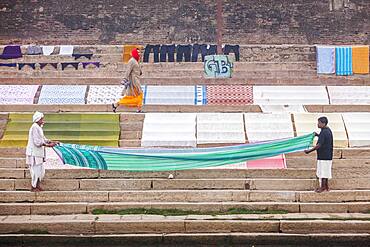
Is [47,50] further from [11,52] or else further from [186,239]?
[186,239]

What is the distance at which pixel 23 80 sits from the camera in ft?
49.5

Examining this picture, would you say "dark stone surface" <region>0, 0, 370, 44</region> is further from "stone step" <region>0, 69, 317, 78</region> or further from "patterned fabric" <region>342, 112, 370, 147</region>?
"patterned fabric" <region>342, 112, 370, 147</region>

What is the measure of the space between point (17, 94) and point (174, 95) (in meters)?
3.33

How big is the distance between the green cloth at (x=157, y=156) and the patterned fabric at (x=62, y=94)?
4.06 metres

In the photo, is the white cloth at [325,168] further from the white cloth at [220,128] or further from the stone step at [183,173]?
the white cloth at [220,128]

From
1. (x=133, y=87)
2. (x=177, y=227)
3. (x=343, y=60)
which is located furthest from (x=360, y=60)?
(x=177, y=227)

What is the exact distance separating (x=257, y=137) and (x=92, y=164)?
2917 millimetres

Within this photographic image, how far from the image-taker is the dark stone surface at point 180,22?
→ 18.1m

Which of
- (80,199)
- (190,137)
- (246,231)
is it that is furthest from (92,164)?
(246,231)

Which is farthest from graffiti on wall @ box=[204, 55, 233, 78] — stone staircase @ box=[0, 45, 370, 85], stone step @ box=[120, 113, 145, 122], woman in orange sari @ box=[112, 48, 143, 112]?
stone step @ box=[120, 113, 145, 122]

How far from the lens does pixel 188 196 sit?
30.5 ft

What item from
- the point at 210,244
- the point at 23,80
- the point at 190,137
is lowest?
the point at 210,244

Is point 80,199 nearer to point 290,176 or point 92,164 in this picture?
point 92,164

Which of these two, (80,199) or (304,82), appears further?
(304,82)
